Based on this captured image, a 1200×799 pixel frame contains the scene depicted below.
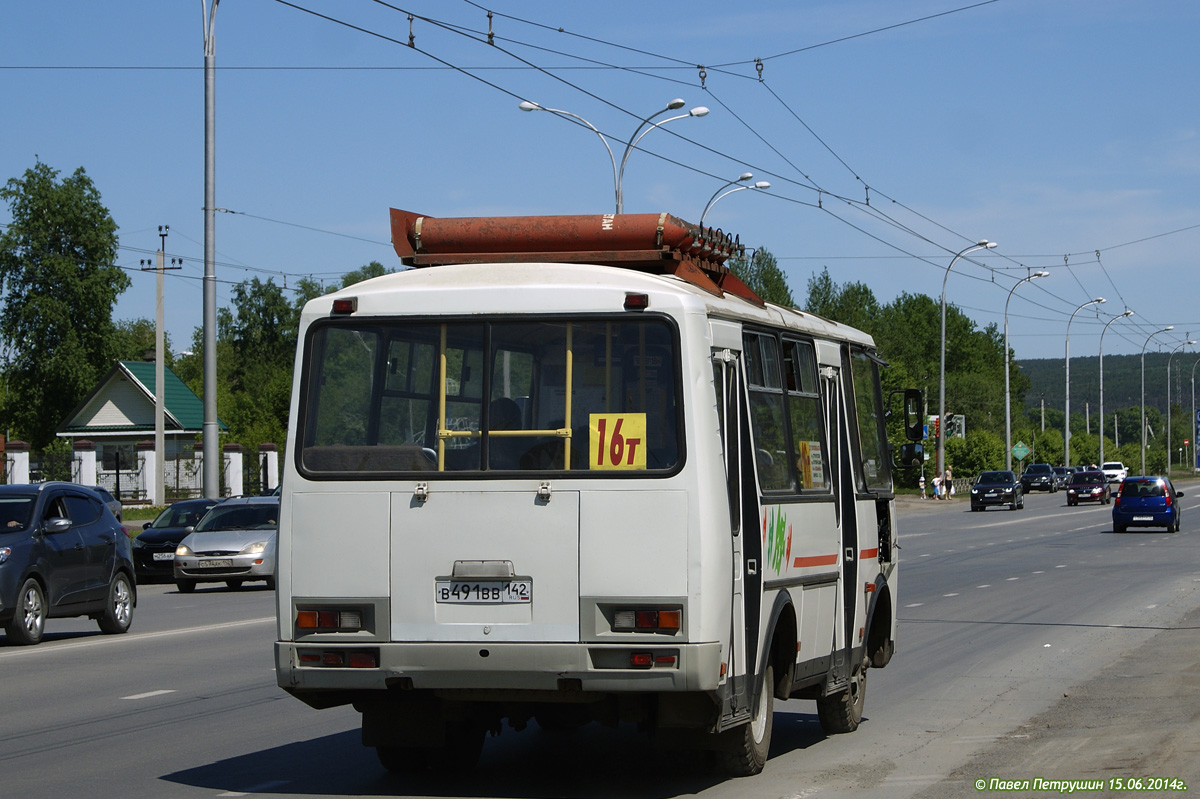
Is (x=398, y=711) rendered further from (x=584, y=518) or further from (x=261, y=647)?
(x=261, y=647)

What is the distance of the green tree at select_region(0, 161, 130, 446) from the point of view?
77.4 m

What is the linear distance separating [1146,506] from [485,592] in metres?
38.8

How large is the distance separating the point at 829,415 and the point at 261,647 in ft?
25.8

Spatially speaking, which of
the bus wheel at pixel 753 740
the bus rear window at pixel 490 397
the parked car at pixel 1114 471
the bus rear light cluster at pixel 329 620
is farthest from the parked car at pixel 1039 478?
the bus rear light cluster at pixel 329 620

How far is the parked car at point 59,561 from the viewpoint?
51.6 ft

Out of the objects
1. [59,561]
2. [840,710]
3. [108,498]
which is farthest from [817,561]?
[108,498]

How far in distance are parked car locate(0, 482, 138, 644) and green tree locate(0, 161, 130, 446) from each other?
210 ft

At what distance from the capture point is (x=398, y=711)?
308 inches

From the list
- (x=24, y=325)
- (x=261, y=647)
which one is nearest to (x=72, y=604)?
(x=261, y=647)

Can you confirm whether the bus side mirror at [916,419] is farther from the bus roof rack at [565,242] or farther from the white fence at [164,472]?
the white fence at [164,472]

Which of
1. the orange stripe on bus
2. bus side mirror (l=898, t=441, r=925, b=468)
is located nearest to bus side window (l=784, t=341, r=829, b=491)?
the orange stripe on bus

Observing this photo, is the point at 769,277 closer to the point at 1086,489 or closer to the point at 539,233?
the point at 1086,489

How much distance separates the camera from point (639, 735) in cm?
969

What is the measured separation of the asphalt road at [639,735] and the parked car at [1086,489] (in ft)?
170
